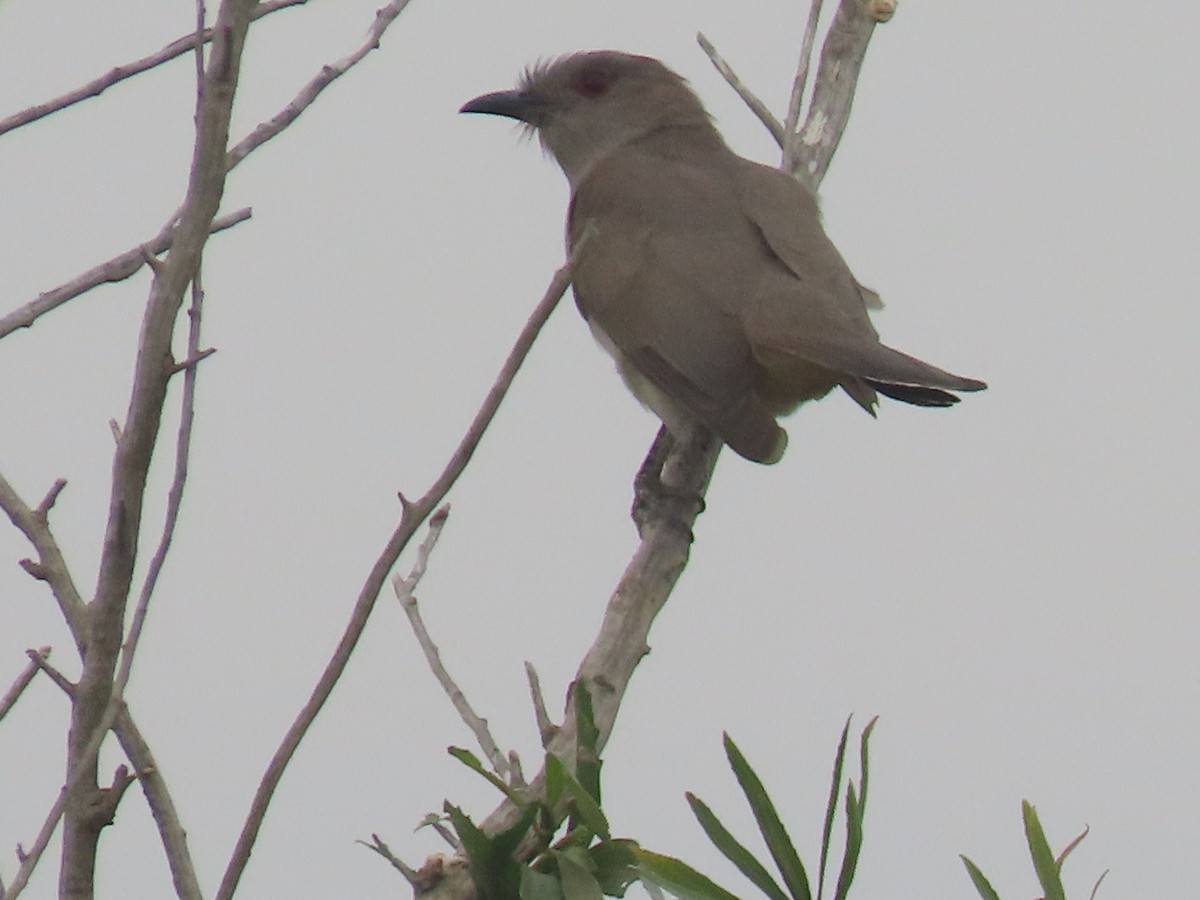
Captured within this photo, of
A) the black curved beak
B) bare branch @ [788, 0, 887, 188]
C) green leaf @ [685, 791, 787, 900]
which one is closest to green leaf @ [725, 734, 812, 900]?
green leaf @ [685, 791, 787, 900]

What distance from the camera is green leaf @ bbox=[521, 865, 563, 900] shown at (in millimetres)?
Result: 1857

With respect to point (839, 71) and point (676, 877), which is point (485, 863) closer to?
point (676, 877)

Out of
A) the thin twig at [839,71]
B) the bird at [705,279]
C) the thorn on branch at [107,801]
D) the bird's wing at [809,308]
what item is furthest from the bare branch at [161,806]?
the thin twig at [839,71]

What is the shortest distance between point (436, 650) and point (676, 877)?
0.85 metres

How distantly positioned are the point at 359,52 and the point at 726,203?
2558 mm

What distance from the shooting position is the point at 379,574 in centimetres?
159

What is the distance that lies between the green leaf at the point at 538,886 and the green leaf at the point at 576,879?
0.01 metres

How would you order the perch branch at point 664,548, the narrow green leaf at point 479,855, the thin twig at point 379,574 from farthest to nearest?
the perch branch at point 664,548, the narrow green leaf at point 479,855, the thin twig at point 379,574

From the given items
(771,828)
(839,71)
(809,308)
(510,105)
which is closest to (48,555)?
(771,828)

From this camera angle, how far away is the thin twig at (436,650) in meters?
2.61

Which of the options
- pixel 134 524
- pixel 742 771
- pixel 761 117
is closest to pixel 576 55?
pixel 761 117

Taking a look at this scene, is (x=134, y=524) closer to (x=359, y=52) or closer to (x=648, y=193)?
(x=359, y=52)

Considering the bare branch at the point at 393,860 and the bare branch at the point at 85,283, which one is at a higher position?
the bare branch at the point at 85,283

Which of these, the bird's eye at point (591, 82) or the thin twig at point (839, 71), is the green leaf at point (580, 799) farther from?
the bird's eye at point (591, 82)
